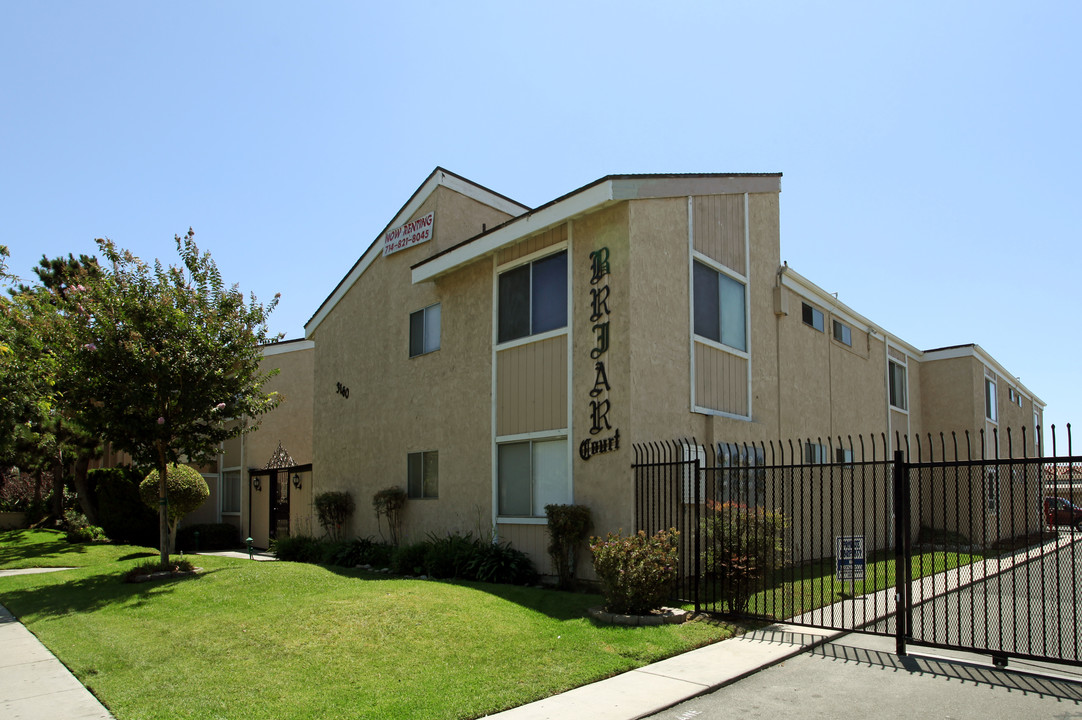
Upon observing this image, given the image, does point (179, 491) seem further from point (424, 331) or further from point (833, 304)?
point (833, 304)

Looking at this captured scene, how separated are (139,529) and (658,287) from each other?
1777cm

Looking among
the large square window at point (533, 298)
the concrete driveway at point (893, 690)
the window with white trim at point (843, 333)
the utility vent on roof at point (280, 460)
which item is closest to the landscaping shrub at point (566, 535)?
the large square window at point (533, 298)

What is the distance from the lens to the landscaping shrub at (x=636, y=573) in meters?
8.94

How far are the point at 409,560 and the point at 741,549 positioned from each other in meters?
6.60

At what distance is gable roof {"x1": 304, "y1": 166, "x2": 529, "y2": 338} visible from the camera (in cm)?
1605

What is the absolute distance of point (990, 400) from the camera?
23984 millimetres

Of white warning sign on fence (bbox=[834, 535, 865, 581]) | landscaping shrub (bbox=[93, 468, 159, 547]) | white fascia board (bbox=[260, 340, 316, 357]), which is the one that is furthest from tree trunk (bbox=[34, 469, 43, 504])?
white warning sign on fence (bbox=[834, 535, 865, 581])

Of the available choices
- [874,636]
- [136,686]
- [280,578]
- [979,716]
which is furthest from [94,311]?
[979,716]

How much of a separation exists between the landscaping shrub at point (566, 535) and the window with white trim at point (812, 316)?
7.72 meters

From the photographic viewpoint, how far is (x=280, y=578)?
40.8ft

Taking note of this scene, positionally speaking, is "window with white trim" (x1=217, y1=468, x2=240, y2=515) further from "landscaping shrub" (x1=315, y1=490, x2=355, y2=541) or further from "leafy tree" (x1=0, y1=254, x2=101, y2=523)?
"landscaping shrub" (x1=315, y1=490, x2=355, y2=541)

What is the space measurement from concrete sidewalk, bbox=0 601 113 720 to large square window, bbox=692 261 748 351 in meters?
9.46

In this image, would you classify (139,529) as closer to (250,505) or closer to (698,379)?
(250,505)

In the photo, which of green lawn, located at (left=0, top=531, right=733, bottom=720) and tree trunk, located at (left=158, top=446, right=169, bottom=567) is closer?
green lawn, located at (left=0, top=531, right=733, bottom=720)
